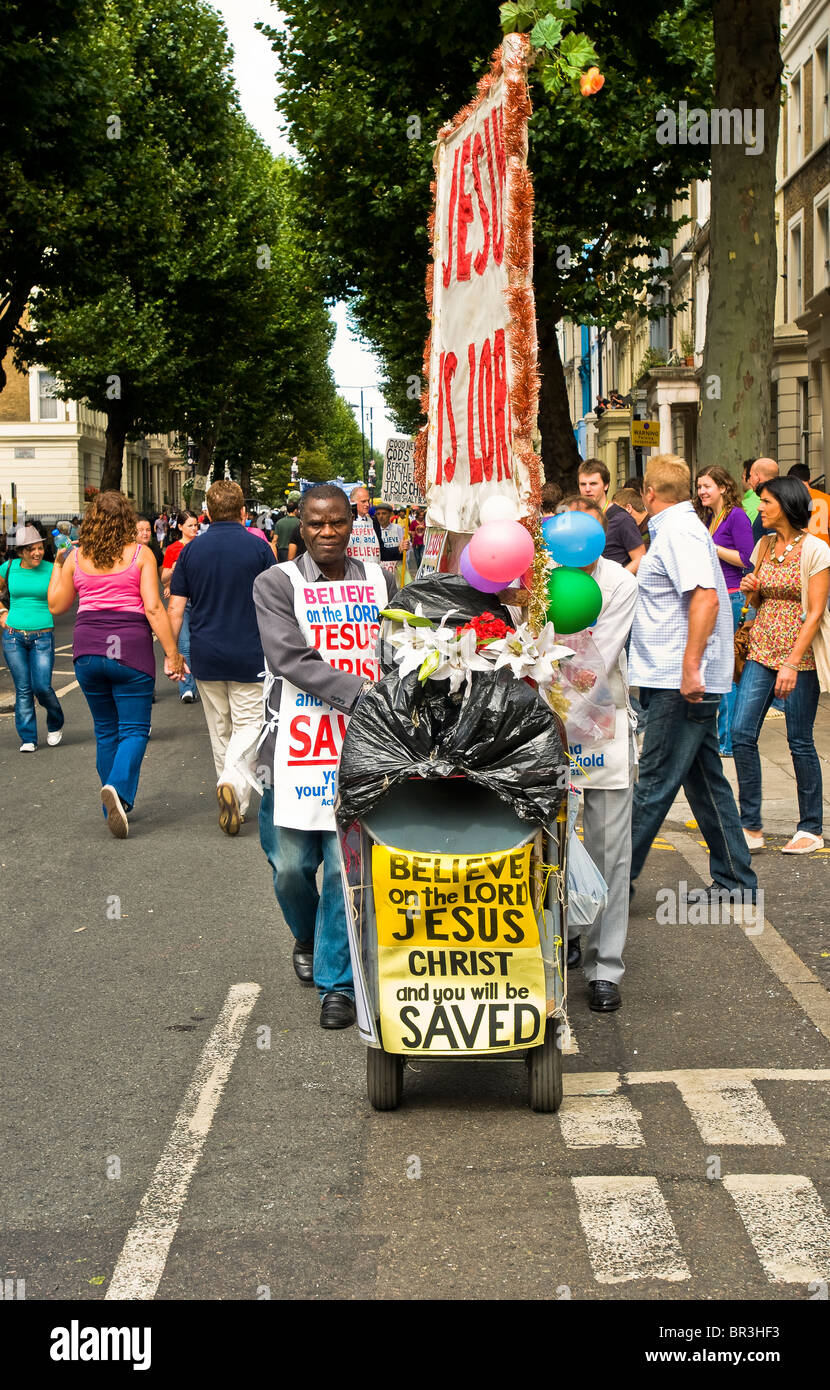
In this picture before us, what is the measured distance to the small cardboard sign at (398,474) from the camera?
87.5 feet

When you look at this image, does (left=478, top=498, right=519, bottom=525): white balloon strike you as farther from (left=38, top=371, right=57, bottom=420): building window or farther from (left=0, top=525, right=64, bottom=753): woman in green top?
(left=38, top=371, right=57, bottom=420): building window

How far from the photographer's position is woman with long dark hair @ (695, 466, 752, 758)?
10703 mm

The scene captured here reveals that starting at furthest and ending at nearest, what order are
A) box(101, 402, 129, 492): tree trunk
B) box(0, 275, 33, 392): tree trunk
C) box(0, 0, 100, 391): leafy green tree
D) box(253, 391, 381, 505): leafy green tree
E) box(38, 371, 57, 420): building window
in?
box(253, 391, 381, 505): leafy green tree < box(38, 371, 57, 420): building window < box(101, 402, 129, 492): tree trunk < box(0, 275, 33, 392): tree trunk < box(0, 0, 100, 391): leafy green tree

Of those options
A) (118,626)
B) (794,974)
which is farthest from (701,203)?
(794,974)

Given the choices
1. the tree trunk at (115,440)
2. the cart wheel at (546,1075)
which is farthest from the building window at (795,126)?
the cart wheel at (546,1075)

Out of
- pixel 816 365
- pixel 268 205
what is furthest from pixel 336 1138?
pixel 268 205

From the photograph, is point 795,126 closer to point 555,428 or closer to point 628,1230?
point 555,428

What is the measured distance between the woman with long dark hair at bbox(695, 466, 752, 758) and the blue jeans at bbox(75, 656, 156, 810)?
3.82 metres

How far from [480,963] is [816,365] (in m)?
27.5

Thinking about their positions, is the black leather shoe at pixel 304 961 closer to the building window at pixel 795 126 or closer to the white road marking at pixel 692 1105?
the white road marking at pixel 692 1105

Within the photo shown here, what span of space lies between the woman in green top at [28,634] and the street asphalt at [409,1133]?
5.76 meters

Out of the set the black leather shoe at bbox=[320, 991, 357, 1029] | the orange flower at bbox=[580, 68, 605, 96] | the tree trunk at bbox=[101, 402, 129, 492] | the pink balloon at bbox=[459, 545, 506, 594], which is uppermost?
the tree trunk at bbox=[101, 402, 129, 492]

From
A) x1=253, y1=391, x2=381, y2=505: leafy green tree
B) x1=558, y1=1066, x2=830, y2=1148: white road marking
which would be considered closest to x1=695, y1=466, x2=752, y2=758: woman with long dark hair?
x1=558, y1=1066, x2=830, y2=1148: white road marking

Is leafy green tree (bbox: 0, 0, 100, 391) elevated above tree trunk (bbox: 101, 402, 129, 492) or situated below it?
above
